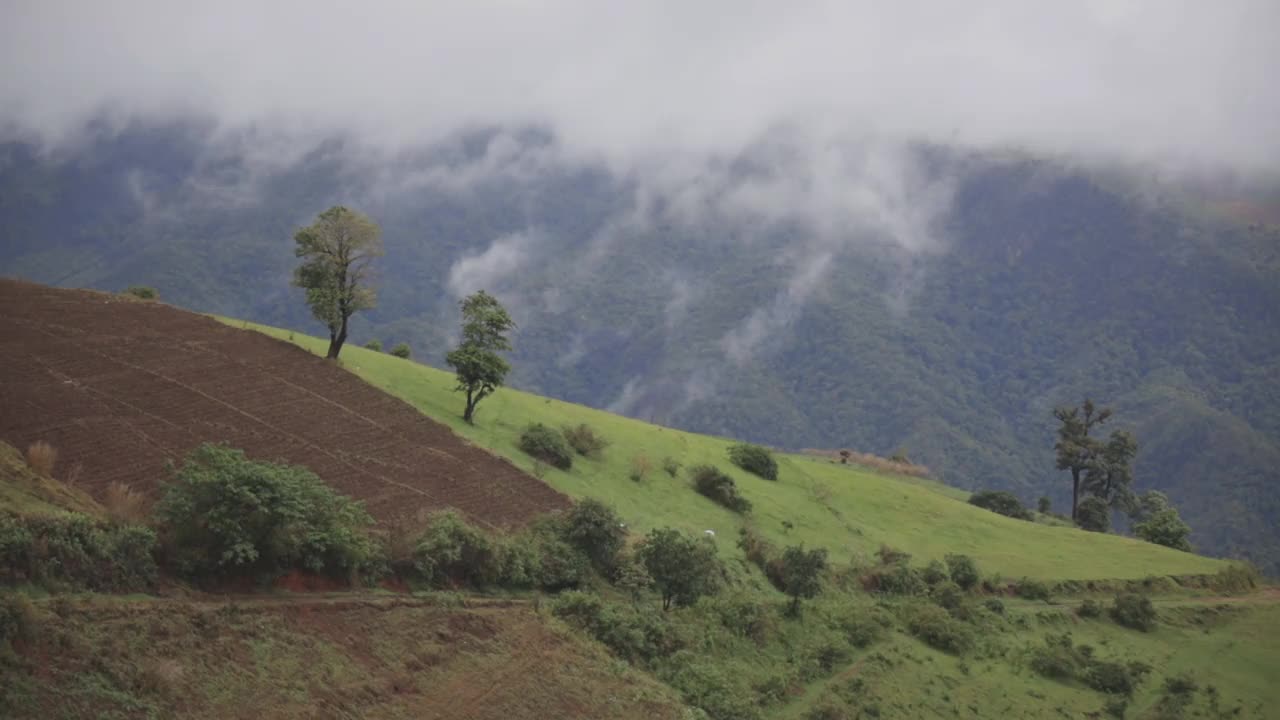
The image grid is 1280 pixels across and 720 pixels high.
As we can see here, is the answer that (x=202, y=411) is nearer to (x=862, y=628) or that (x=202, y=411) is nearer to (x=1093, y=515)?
(x=862, y=628)

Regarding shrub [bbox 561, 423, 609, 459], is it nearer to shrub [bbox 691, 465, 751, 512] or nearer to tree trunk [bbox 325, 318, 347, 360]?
shrub [bbox 691, 465, 751, 512]

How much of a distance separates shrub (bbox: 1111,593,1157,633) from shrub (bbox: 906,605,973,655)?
1407 cm

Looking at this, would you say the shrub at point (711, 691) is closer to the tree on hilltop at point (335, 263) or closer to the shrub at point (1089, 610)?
the tree on hilltop at point (335, 263)

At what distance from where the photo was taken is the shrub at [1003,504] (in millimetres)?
80938

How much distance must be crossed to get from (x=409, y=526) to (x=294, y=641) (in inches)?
331

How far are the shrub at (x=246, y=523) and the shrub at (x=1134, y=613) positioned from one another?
44.1 metres

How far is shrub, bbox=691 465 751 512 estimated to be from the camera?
49.8 metres

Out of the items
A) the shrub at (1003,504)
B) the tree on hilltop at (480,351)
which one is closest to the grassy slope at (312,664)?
the tree on hilltop at (480,351)

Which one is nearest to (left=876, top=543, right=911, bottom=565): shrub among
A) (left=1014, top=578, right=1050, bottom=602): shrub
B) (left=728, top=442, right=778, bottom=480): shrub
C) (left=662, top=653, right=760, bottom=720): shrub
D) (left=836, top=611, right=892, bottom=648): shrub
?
(left=1014, top=578, right=1050, bottom=602): shrub

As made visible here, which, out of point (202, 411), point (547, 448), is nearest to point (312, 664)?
point (202, 411)

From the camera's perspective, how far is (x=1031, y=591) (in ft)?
177

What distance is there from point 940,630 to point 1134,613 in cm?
1685

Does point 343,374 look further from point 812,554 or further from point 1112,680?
point 1112,680

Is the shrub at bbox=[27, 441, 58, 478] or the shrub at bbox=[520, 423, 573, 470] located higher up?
the shrub at bbox=[520, 423, 573, 470]
